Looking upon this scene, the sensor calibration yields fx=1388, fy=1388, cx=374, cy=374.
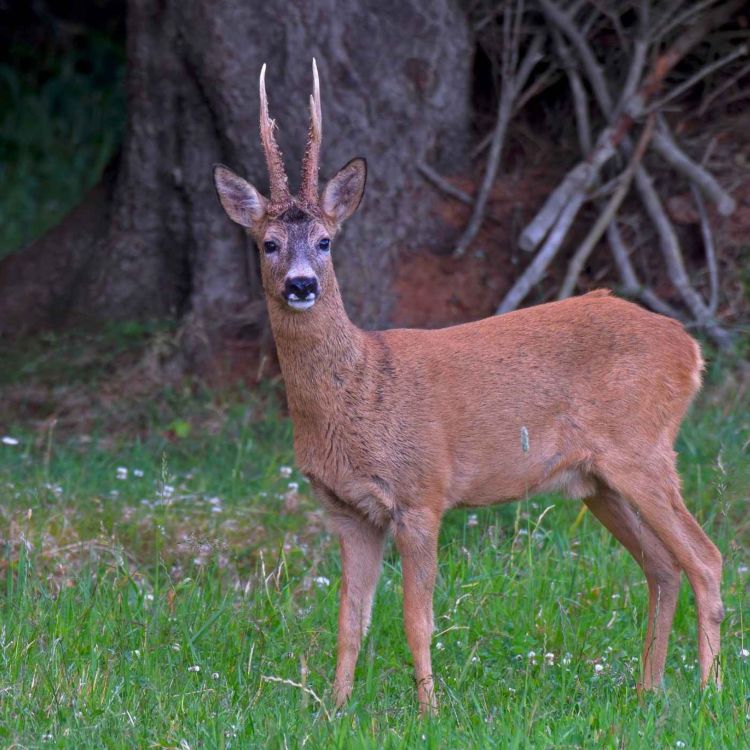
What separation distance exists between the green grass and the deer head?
2.53 ft

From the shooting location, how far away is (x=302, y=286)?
15.1ft

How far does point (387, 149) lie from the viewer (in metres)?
7.98

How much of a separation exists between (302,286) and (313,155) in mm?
482

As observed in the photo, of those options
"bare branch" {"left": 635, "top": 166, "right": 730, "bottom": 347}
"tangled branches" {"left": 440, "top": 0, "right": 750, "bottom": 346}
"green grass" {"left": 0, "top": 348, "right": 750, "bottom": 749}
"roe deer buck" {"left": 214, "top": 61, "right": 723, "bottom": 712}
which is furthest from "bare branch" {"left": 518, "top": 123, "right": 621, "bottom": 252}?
"roe deer buck" {"left": 214, "top": 61, "right": 723, "bottom": 712}

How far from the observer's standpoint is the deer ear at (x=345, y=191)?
500 centimetres

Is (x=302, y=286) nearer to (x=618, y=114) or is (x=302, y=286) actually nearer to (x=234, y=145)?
(x=234, y=145)

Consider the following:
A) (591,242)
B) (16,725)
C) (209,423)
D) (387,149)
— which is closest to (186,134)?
(387,149)

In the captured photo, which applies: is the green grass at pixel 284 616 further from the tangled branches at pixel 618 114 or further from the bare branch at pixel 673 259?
the tangled branches at pixel 618 114

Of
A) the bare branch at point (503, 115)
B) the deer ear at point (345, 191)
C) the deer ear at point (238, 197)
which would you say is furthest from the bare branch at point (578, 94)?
the deer ear at point (238, 197)

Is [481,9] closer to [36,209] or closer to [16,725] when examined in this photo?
[36,209]

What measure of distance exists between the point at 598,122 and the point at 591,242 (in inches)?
36.7

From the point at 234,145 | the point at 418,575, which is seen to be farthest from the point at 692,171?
the point at 418,575

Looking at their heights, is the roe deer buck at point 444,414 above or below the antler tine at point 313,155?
below

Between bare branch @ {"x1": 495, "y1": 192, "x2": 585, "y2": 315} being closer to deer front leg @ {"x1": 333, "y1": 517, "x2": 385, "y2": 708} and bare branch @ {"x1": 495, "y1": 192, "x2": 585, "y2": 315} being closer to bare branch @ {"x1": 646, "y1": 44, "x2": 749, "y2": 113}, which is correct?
bare branch @ {"x1": 646, "y1": 44, "x2": 749, "y2": 113}
